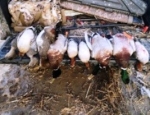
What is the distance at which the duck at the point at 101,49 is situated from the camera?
7.29 ft

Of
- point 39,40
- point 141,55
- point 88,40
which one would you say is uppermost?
point 39,40

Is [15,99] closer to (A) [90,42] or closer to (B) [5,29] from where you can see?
(B) [5,29]

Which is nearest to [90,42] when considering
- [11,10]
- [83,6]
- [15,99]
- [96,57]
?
[96,57]

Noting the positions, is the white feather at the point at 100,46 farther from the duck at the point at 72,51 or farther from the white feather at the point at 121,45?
the duck at the point at 72,51

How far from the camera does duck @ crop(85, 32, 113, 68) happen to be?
7.29ft

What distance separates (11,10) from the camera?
2.62m

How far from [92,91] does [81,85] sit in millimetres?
180

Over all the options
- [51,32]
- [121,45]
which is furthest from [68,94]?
[121,45]

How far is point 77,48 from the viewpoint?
7.70 ft

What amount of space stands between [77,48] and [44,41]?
1.14 feet

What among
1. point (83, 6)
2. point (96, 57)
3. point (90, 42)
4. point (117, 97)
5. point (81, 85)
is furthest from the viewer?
point (81, 85)

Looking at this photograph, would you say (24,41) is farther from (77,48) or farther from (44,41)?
(77,48)

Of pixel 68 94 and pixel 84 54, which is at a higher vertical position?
pixel 84 54

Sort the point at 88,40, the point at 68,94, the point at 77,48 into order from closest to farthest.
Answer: the point at 77,48 < the point at 88,40 < the point at 68,94
